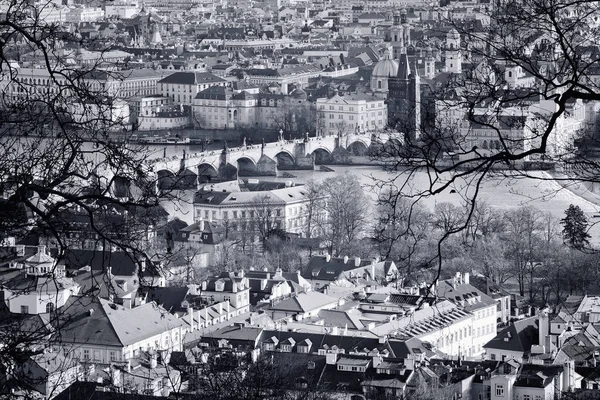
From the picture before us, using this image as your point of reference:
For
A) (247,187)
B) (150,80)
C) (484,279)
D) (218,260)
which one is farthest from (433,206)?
(150,80)

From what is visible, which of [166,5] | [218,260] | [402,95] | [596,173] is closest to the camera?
[596,173]

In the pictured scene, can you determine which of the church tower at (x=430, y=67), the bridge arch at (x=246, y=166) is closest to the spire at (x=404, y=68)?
the church tower at (x=430, y=67)

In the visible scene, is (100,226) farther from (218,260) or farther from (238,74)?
(238,74)

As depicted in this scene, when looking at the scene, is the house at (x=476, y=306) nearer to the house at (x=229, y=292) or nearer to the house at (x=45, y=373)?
the house at (x=229, y=292)

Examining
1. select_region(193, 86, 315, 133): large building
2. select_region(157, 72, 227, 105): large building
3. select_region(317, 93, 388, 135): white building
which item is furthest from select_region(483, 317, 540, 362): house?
select_region(157, 72, 227, 105): large building

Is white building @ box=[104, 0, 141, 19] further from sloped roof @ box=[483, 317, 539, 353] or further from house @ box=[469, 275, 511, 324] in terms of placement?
sloped roof @ box=[483, 317, 539, 353]
